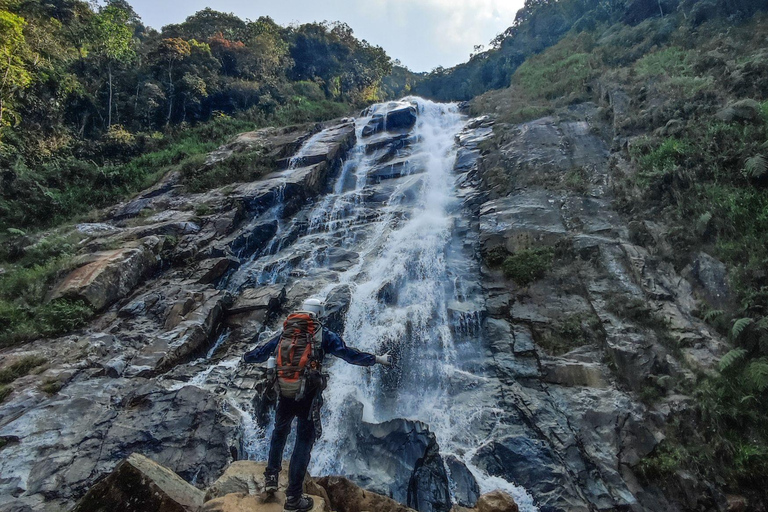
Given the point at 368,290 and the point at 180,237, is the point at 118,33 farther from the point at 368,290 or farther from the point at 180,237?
the point at 368,290

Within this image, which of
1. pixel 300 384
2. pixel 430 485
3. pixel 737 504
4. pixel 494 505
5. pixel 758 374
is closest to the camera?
pixel 300 384

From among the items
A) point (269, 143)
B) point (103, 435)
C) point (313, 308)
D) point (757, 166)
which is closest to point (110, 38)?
point (269, 143)

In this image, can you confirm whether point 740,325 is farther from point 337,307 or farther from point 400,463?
point 337,307

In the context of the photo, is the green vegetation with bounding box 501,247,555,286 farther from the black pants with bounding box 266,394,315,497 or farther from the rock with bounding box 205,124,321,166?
the rock with bounding box 205,124,321,166

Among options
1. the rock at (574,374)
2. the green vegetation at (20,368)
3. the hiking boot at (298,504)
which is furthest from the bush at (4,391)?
the rock at (574,374)

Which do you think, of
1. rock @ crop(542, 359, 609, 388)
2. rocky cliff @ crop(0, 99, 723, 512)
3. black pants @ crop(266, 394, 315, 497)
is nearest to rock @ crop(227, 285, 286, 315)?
rocky cliff @ crop(0, 99, 723, 512)

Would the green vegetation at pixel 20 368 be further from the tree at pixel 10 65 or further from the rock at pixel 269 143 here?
the tree at pixel 10 65

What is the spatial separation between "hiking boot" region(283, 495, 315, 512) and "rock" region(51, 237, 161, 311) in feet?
32.2

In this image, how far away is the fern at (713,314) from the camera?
24.2ft

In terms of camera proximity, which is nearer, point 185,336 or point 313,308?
point 313,308

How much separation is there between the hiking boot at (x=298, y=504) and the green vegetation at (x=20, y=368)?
808cm

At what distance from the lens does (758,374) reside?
6.11m

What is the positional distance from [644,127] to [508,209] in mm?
5898

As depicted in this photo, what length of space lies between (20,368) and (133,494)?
714 cm
